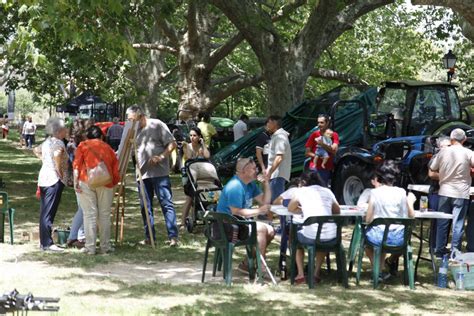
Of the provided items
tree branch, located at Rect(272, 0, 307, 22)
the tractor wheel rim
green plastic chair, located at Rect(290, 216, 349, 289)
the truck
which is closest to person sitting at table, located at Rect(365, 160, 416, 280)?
green plastic chair, located at Rect(290, 216, 349, 289)

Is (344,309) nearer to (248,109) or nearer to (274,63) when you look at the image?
(274,63)

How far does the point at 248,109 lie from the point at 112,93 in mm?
18923

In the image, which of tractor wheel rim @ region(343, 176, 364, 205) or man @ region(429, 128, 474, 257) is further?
tractor wheel rim @ region(343, 176, 364, 205)

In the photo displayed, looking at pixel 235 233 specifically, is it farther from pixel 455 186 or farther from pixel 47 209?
pixel 47 209

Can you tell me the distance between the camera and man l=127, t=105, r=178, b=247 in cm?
1180

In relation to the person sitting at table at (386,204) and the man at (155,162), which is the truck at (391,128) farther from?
the person sitting at table at (386,204)

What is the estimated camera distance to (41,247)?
448 inches

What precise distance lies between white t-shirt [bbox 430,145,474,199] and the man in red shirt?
3705 mm

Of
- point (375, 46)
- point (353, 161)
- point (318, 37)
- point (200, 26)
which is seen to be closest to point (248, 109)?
point (375, 46)

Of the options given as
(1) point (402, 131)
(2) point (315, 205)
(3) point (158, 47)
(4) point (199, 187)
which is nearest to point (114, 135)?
(3) point (158, 47)

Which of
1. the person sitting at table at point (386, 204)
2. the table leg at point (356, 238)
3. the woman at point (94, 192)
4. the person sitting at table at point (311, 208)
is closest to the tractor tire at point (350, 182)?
the table leg at point (356, 238)

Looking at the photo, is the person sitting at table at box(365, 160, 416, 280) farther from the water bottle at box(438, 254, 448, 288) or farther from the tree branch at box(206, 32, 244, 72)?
the tree branch at box(206, 32, 244, 72)

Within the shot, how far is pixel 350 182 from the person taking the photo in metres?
15.1

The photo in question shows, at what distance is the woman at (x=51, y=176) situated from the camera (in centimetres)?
1134
